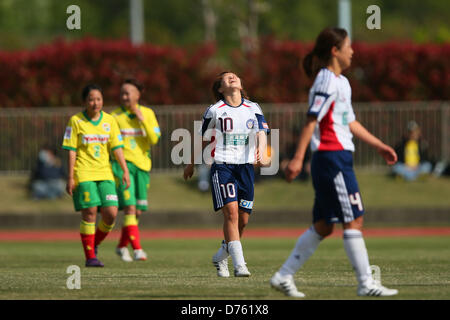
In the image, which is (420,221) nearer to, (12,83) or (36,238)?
(36,238)

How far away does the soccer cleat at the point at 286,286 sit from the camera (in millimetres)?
7617

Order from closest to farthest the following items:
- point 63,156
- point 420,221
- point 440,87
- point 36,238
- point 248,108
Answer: point 248,108 < point 36,238 < point 420,221 < point 63,156 < point 440,87

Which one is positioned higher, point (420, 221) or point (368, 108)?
point (368, 108)

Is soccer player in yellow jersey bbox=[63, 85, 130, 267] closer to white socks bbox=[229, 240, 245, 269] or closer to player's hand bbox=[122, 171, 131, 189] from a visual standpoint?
player's hand bbox=[122, 171, 131, 189]

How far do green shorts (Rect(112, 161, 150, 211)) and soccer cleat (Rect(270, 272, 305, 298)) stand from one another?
525 centimetres

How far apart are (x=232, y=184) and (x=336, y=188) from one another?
7.72ft

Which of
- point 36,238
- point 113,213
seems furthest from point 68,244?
point 113,213

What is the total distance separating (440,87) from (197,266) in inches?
728

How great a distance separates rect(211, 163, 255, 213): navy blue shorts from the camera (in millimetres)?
9742

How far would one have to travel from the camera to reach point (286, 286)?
7652 mm

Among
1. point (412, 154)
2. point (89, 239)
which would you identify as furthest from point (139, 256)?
point (412, 154)

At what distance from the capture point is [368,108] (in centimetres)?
2619

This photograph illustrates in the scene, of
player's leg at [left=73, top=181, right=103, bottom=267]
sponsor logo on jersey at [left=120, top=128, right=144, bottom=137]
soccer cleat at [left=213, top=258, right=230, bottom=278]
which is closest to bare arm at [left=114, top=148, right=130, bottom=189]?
player's leg at [left=73, top=181, right=103, bottom=267]

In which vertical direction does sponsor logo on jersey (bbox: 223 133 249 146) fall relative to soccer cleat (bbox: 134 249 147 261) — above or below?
above
